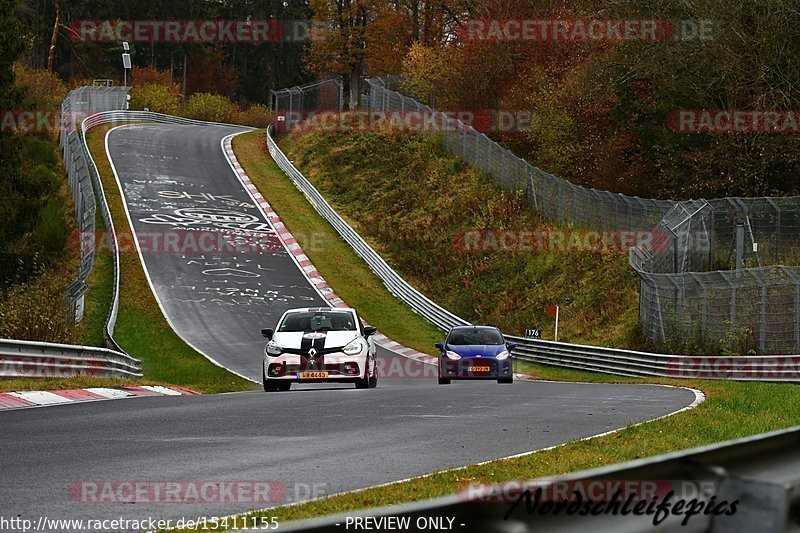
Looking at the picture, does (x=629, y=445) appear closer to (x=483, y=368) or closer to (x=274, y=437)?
(x=274, y=437)

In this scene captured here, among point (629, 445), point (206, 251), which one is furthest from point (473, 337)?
point (206, 251)

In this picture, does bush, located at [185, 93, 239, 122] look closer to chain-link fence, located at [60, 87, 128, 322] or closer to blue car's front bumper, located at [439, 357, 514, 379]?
chain-link fence, located at [60, 87, 128, 322]

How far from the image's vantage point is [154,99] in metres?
93.4

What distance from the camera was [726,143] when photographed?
129 ft

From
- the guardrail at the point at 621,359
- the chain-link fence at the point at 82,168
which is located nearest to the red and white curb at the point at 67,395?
the chain-link fence at the point at 82,168

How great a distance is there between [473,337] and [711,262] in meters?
11.2

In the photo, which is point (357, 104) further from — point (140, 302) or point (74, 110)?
point (140, 302)

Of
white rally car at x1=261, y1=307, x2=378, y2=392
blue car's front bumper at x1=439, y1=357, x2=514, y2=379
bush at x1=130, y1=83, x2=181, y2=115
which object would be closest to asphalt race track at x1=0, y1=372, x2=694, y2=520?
white rally car at x1=261, y1=307, x2=378, y2=392

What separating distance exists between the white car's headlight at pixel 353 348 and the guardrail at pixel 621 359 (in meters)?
11.0

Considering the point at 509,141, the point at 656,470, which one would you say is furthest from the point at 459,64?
the point at 656,470

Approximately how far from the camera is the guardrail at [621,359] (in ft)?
87.1

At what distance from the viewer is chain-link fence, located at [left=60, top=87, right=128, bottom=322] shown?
3266 centimetres

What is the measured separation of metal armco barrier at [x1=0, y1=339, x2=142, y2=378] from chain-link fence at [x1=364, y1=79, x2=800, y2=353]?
1471 centimetres

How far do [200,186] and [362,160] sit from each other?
9673 mm
